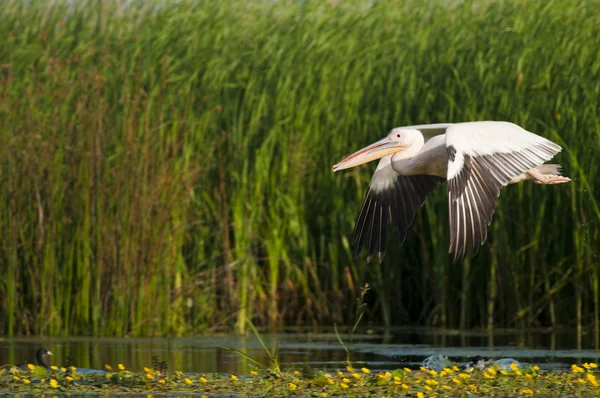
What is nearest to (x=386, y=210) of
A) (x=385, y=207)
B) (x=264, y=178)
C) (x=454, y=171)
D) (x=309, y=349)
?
(x=385, y=207)

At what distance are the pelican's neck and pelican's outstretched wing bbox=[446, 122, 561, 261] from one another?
0.52 metres

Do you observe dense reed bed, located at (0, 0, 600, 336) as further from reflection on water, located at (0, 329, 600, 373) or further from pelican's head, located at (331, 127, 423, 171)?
pelican's head, located at (331, 127, 423, 171)

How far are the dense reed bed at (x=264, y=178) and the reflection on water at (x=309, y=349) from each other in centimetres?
43

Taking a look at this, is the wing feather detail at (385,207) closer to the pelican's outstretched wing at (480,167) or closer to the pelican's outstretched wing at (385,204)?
the pelican's outstretched wing at (385,204)

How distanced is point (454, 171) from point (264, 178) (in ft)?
12.7

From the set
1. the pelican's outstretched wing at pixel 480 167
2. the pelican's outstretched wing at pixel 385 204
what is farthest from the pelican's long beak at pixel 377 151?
the pelican's outstretched wing at pixel 480 167

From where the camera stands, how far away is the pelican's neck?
8.38m

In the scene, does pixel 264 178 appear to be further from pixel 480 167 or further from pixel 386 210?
pixel 480 167

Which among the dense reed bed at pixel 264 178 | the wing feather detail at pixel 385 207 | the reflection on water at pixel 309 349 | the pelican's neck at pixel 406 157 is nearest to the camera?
the pelican's neck at pixel 406 157

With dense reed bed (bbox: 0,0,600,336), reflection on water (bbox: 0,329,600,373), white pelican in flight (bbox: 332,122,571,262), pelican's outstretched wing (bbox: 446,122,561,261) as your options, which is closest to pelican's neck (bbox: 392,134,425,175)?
white pelican in flight (bbox: 332,122,571,262)

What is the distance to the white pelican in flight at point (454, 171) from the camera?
7.24 meters

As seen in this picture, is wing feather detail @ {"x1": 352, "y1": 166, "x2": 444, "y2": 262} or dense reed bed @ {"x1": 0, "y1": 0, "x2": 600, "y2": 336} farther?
dense reed bed @ {"x1": 0, "y1": 0, "x2": 600, "y2": 336}

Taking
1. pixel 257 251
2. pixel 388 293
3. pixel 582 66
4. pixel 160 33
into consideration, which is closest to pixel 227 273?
pixel 257 251

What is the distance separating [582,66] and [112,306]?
14.4ft
